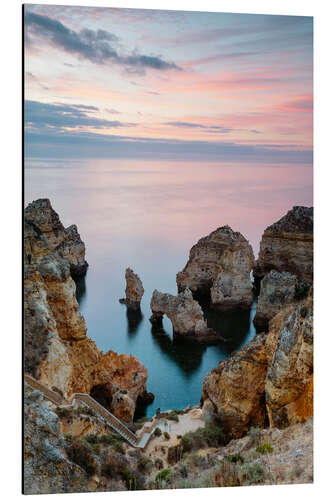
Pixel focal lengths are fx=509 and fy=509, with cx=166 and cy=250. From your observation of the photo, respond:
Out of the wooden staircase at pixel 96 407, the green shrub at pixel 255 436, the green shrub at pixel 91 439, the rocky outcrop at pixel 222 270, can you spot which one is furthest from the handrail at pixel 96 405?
the rocky outcrop at pixel 222 270

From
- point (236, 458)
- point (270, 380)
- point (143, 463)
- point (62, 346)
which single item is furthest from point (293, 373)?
point (62, 346)

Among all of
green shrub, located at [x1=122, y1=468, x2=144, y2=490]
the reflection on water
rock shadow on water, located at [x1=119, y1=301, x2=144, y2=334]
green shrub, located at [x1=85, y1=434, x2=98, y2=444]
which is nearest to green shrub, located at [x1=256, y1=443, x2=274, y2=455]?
green shrub, located at [x1=122, y1=468, x2=144, y2=490]

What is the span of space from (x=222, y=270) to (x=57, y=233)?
15316mm

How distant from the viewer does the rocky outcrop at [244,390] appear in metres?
9.91

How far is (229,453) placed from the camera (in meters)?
7.51

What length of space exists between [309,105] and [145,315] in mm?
13657

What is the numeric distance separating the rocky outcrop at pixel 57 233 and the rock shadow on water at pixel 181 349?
6.55 metres

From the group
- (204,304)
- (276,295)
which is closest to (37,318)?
(276,295)

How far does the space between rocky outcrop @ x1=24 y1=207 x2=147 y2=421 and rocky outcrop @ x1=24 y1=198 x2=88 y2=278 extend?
0.55 ft

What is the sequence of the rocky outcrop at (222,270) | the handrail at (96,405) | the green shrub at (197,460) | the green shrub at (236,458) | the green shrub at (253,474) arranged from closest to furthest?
the green shrub at (253,474) → the green shrub at (236,458) → the green shrub at (197,460) → the handrail at (96,405) → the rocky outcrop at (222,270)

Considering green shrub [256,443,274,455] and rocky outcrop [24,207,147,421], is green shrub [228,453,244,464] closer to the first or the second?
green shrub [256,443,274,455]

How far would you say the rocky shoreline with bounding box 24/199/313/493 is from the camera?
6.52 metres

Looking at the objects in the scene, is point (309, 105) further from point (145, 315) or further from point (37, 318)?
point (145, 315)

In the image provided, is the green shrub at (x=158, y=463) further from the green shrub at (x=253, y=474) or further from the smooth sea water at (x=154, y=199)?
the smooth sea water at (x=154, y=199)
